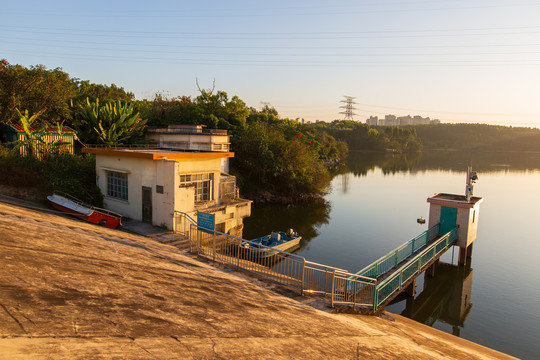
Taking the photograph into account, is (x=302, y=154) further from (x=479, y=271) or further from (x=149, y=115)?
(x=479, y=271)

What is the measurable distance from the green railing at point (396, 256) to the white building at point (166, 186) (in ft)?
27.0

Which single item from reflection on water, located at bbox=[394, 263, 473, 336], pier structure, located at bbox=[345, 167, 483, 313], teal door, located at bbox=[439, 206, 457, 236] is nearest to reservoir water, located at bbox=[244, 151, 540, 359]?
reflection on water, located at bbox=[394, 263, 473, 336]

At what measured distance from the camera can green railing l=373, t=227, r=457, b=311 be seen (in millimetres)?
12877

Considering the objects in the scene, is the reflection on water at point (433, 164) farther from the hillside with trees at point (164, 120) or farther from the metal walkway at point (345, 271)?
the metal walkway at point (345, 271)

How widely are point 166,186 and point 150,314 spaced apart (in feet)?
32.9

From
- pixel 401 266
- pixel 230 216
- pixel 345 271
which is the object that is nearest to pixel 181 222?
pixel 230 216

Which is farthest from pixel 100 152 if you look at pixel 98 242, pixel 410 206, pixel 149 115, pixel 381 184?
pixel 381 184

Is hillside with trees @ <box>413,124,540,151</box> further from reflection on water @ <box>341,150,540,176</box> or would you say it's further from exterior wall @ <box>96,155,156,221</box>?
exterior wall @ <box>96,155,156,221</box>

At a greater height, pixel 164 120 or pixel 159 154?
pixel 164 120

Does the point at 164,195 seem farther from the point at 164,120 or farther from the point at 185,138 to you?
the point at 164,120

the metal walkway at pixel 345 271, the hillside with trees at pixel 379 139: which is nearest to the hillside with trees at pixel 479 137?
the hillside with trees at pixel 379 139

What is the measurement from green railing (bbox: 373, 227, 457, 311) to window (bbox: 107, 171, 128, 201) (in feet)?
41.5

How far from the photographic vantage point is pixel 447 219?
70.3 feet

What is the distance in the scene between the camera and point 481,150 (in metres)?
157
